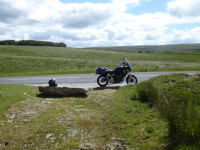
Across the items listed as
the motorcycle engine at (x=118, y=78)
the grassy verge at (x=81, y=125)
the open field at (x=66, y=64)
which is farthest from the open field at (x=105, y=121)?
the open field at (x=66, y=64)

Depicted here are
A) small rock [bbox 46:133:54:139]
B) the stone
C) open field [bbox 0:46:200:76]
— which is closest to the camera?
small rock [bbox 46:133:54:139]

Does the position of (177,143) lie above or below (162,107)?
below

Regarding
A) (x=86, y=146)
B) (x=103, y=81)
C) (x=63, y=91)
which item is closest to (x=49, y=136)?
(x=86, y=146)

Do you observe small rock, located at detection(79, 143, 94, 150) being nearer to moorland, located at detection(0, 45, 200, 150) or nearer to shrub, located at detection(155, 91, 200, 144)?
moorland, located at detection(0, 45, 200, 150)

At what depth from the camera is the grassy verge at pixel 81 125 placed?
4906mm

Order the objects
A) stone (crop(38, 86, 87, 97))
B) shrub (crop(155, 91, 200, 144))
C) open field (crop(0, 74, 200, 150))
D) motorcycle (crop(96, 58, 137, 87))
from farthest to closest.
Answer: motorcycle (crop(96, 58, 137, 87)) < stone (crop(38, 86, 87, 97)) < open field (crop(0, 74, 200, 150)) < shrub (crop(155, 91, 200, 144))

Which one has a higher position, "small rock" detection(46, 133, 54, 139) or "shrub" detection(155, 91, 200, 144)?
"shrub" detection(155, 91, 200, 144)

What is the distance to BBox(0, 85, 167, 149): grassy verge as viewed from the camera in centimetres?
491

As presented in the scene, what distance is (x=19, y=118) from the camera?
6680mm

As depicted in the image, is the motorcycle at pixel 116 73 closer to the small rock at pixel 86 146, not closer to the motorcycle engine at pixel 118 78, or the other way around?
the motorcycle engine at pixel 118 78

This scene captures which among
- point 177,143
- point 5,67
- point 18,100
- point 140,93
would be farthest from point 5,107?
point 5,67

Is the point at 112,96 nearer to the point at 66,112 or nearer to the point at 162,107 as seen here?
the point at 66,112

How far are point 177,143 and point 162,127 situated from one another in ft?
3.38

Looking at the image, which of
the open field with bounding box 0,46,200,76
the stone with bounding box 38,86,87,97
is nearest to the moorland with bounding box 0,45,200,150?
the stone with bounding box 38,86,87,97
